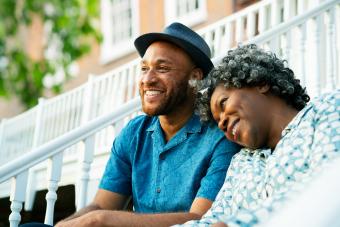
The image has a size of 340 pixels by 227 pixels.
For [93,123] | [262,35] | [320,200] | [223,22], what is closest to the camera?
[320,200]

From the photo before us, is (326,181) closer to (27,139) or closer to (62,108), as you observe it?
(62,108)

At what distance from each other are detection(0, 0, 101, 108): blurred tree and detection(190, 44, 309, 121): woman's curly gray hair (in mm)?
9445

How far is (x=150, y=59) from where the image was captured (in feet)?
9.47

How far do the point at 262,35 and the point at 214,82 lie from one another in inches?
64.5

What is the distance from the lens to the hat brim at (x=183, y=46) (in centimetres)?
286

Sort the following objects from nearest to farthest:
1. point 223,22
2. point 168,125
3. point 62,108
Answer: point 168,125, point 223,22, point 62,108

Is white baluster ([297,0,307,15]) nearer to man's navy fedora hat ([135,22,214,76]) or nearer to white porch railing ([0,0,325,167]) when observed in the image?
white porch railing ([0,0,325,167])

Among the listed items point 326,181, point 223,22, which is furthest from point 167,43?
point 223,22

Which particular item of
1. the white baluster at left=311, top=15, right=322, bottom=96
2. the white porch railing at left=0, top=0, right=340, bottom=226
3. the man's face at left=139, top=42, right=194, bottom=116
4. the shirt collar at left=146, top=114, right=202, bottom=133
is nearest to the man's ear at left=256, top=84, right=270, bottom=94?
the shirt collar at left=146, top=114, right=202, bottom=133

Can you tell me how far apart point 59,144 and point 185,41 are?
3.27 feet

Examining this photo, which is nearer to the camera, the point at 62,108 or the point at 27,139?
the point at 62,108

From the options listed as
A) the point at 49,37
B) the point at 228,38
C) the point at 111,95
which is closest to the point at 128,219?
the point at 228,38

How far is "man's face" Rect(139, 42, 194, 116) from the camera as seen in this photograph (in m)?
2.80

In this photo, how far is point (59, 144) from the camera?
318 cm
